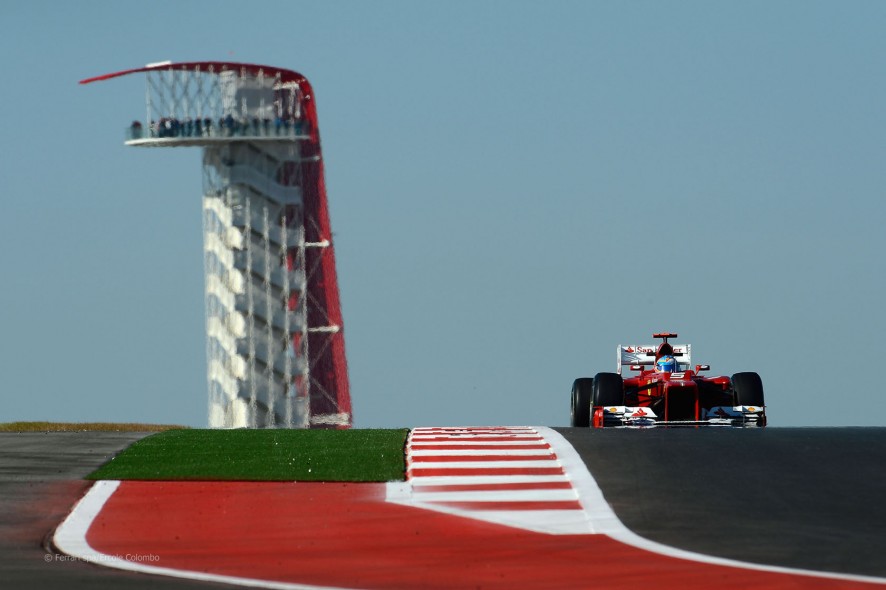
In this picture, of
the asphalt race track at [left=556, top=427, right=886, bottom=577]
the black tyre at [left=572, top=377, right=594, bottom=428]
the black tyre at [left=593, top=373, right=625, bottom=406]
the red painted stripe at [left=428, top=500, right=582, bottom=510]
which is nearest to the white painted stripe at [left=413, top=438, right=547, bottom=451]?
the asphalt race track at [left=556, top=427, right=886, bottom=577]

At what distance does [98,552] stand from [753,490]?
23.9 feet

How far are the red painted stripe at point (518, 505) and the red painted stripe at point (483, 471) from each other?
67.7 inches

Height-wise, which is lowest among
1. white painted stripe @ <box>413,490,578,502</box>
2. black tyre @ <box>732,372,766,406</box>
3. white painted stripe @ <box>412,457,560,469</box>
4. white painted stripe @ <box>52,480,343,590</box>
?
white painted stripe @ <box>52,480,343,590</box>

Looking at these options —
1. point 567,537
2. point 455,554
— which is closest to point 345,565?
point 455,554

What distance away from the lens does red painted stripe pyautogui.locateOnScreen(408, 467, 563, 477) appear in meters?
20.1

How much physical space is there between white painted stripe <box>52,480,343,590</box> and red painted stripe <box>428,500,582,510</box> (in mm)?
3625

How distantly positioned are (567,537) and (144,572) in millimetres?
4172

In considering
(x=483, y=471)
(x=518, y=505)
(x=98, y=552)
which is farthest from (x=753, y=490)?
(x=98, y=552)

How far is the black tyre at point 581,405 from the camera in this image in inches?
1148

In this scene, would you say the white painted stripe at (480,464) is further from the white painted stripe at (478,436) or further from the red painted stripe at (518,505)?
the white painted stripe at (478,436)

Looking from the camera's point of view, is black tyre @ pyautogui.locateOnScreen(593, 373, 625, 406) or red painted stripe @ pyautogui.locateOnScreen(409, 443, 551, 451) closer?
red painted stripe @ pyautogui.locateOnScreen(409, 443, 551, 451)

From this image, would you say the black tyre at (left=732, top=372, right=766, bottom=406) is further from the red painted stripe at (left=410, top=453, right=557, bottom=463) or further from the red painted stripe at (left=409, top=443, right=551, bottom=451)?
the red painted stripe at (left=410, top=453, right=557, bottom=463)

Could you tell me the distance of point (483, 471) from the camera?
2038 centimetres

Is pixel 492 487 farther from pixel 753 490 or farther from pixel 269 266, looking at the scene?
pixel 269 266
